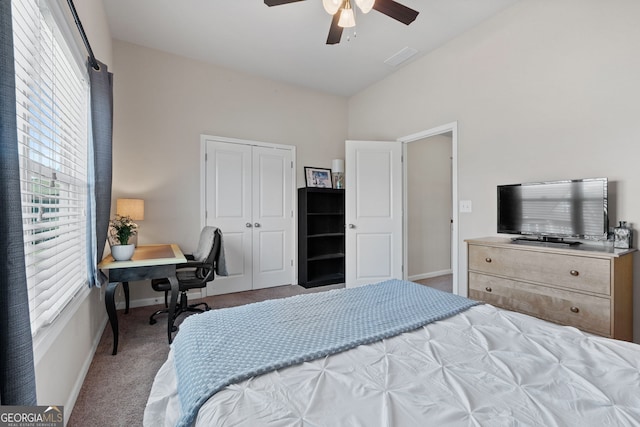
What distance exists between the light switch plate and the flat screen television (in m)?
0.42

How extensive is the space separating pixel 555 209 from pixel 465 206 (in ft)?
3.00

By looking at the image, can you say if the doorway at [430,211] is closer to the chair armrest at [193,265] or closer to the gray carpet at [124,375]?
the chair armrest at [193,265]

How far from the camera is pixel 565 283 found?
2051mm

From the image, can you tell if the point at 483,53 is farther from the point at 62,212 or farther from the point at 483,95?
the point at 62,212

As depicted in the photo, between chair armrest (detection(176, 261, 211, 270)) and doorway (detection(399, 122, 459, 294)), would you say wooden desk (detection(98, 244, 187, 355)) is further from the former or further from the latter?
doorway (detection(399, 122, 459, 294))

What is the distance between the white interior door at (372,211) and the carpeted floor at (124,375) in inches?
95.4

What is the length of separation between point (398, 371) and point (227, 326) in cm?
71

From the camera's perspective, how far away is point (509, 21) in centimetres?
279

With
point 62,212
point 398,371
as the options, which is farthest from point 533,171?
point 62,212

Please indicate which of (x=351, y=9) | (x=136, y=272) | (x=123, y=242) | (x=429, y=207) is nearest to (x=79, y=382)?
(x=136, y=272)

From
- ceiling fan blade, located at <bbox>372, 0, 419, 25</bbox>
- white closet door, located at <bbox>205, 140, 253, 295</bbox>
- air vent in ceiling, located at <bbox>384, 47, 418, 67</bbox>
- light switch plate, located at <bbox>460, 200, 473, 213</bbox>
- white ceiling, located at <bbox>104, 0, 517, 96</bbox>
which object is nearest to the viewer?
ceiling fan blade, located at <bbox>372, 0, 419, 25</bbox>

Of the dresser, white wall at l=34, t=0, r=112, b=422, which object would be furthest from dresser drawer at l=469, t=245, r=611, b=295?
white wall at l=34, t=0, r=112, b=422

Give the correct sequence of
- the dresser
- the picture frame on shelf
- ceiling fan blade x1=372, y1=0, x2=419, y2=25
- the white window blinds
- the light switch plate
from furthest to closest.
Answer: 1. the picture frame on shelf
2. the light switch plate
3. ceiling fan blade x1=372, y1=0, x2=419, y2=25
4. the dresser
5. the white window blinds

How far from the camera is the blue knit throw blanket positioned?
920 mm
